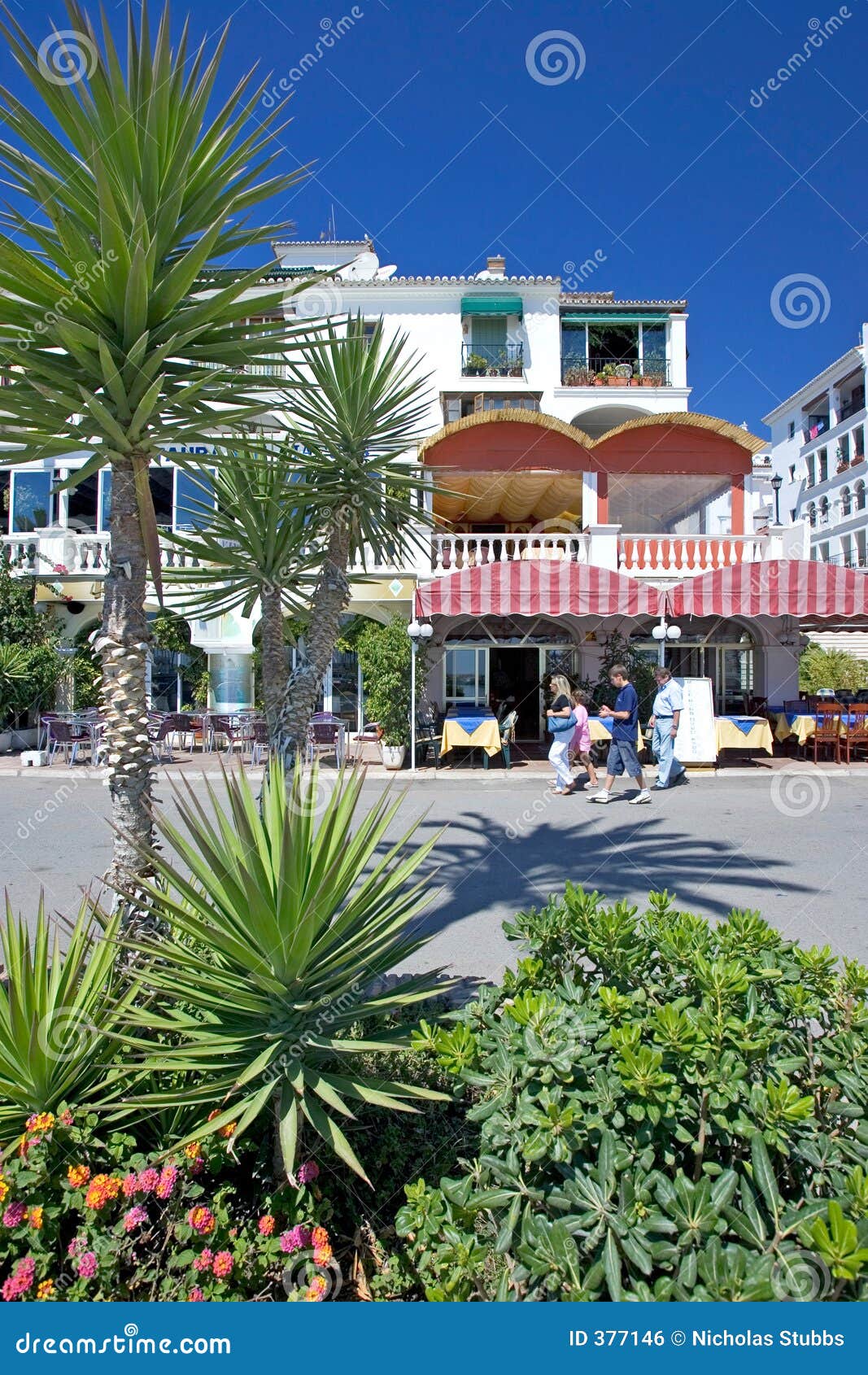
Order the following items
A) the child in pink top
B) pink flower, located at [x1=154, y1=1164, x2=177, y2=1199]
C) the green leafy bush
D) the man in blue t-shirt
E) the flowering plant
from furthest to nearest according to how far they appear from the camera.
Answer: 1. the child in pink top
2. the man in blue t-shirt
3. pink flower, located at [x1=154, y1=1164, x2=177, y2=1199]
4. the flowering plant
5. the green leafy bush

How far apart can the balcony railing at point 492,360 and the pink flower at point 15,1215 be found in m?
23.6

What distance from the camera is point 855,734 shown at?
→ 14.6m

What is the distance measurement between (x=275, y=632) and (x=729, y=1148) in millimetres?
4055

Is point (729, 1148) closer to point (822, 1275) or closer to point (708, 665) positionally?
point (822, 1275)

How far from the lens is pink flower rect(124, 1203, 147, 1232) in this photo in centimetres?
217

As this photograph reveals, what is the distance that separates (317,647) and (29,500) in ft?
64.5

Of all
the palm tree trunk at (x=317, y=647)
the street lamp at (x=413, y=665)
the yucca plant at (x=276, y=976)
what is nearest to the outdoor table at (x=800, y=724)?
the street lamp at (x=413, y=665)

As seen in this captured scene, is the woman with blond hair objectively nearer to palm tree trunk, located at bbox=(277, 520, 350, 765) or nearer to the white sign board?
the white sign board

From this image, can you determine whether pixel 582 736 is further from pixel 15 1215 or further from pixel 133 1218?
pixel 15 1215

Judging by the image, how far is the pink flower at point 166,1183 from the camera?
2.22 meters

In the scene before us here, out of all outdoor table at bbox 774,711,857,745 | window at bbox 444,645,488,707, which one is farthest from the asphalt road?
window at bbox 444,645,488,707

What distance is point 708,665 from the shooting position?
1881cm

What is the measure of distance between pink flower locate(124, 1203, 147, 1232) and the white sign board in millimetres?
12632

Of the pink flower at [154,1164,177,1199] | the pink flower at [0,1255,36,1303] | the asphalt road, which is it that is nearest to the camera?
the pink flower at [0,1255,36,1303]
